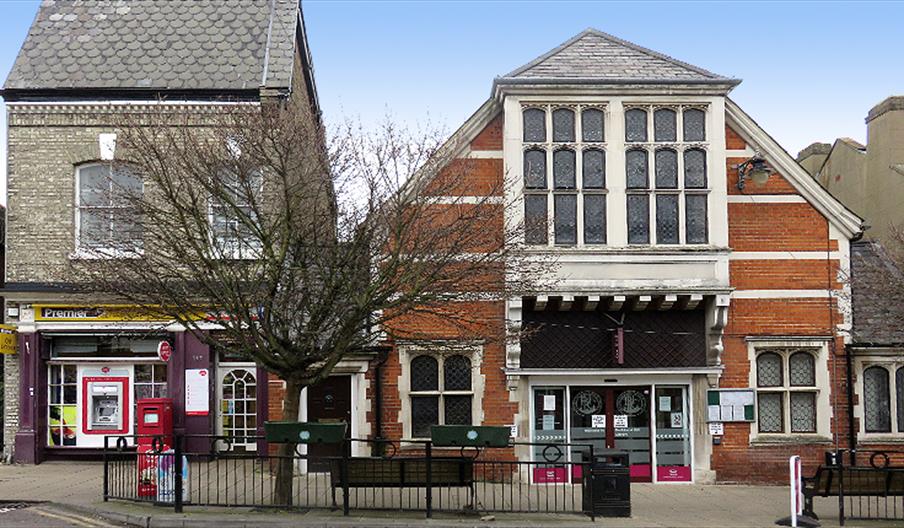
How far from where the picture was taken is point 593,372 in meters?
19.5

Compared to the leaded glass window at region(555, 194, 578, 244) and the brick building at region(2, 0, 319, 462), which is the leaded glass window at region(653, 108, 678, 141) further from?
the brick building at region(2, 0, 319, 462)

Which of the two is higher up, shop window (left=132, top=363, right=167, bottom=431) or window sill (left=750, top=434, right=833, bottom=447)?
shop window (left=132, top=363, right=167, bottom=431)

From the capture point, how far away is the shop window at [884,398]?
19.8m

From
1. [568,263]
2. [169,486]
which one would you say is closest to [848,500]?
[568,263]

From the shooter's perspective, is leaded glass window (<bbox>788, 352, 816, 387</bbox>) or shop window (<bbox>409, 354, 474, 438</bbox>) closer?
shop window (<bbox>409, 354, 474, 438</bbox>)

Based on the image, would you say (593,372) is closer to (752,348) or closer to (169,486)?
(752,348)

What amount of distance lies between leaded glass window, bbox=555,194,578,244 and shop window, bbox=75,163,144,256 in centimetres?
750

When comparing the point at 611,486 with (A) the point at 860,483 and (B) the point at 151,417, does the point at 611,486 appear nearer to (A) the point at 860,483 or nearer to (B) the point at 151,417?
(A) the point at 860,483

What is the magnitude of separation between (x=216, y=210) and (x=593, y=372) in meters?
8.04

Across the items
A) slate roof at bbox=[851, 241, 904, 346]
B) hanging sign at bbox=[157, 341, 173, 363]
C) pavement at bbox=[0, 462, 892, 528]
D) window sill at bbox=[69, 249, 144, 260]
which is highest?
window sill at bbox=[69, 249, 144, 260]

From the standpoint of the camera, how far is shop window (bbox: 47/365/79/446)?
21078 mm

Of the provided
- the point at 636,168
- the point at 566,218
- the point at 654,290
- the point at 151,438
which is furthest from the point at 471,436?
the point at 636,168

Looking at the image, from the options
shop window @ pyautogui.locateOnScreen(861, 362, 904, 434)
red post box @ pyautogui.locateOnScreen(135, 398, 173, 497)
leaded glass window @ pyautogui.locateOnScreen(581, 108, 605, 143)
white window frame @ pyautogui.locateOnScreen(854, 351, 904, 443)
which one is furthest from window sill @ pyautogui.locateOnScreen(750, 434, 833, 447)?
red post box @ pyautogui.locateOnScreen(135, 398, 173, 497)

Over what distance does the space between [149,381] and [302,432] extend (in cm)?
808
